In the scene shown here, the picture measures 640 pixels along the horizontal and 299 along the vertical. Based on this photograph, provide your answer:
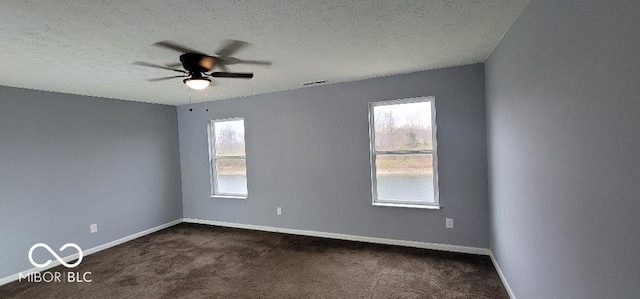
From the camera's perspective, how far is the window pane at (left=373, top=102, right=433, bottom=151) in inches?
142

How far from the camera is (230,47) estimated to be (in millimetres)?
2375

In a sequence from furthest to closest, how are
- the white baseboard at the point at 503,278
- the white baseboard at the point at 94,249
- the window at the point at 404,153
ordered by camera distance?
the window at the point at 404,153, the white baseboard at the point at 94,249, the white baseboard at the point at 503,278

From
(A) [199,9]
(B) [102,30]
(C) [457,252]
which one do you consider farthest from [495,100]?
(B) [102,30]

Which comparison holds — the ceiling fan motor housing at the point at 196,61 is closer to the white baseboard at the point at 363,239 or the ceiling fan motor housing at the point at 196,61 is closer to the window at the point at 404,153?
the window at the point at 404,153

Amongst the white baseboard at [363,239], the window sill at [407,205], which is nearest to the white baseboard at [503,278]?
the white baseboard at [363,239]

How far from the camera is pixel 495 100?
2.75 m

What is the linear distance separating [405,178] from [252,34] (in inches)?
A: 105

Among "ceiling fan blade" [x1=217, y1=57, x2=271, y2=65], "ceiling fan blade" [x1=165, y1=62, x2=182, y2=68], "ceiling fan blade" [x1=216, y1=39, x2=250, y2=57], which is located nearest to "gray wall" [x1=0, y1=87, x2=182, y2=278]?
"ceiling fan blade" [x1=165, y1=62, x2=182, y2=68]

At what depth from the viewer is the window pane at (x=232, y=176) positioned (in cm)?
500

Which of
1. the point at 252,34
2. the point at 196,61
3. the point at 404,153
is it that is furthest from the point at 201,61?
the point at 404,153

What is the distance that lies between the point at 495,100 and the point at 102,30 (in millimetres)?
3403

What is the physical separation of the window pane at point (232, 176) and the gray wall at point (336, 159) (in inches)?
9.0

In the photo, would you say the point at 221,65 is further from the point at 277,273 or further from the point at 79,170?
the point at 79,170

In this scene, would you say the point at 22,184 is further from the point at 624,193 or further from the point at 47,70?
the point at 624,193
